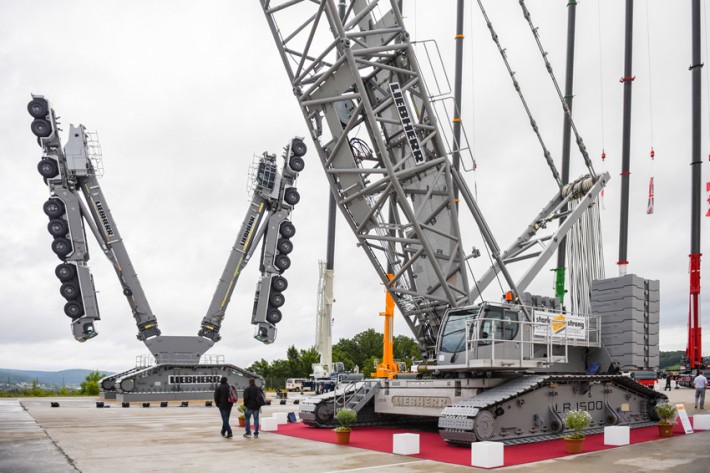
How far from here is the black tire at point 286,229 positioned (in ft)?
109

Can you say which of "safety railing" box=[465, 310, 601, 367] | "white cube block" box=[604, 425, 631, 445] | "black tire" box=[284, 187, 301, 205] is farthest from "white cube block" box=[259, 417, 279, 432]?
"black tire" box=[284, 187, 301, 205]

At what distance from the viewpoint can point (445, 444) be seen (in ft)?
43.9

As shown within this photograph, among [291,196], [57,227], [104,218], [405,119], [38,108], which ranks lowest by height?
[57,227]

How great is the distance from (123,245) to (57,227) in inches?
112

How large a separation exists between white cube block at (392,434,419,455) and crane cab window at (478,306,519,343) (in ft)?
10.0

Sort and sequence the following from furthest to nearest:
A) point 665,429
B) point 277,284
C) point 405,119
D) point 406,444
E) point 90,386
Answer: point 90,386 → point 277,284 → point 405,119 → point 665,429 → point 406,444

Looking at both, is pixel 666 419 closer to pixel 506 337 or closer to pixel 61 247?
pixel 506 337

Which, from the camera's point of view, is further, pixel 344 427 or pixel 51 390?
pixel 51 390

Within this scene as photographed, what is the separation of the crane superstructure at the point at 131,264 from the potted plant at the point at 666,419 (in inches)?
776

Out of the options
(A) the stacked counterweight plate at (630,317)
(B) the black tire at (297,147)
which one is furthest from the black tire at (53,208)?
(A) the stacked counterweight plate at (630,317)

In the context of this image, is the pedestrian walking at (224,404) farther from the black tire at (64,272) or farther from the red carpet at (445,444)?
the black tire at (64,272)

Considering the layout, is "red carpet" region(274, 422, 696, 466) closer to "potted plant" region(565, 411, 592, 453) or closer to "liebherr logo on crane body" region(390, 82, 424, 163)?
"potted plant" region(565, 411, 592, 453)

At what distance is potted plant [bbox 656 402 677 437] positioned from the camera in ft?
48.1

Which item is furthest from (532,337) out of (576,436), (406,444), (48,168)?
(48,168)
